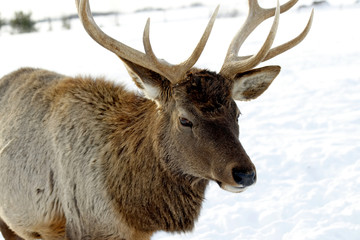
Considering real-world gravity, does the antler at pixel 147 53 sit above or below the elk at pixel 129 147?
above

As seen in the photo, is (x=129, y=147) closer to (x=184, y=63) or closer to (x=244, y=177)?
(x=184, y=63)

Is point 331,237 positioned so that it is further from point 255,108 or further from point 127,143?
point 255,108

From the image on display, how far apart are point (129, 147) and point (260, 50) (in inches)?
53.6

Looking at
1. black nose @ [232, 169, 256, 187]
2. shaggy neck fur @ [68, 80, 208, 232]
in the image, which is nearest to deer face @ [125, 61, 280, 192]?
black nose @ [232, 169, 256, 187]

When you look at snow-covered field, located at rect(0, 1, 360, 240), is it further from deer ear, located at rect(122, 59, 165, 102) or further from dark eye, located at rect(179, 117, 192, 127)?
deer ear, located at rect(122, 59, 165, 102)

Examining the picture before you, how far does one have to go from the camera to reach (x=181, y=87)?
3.65 meters

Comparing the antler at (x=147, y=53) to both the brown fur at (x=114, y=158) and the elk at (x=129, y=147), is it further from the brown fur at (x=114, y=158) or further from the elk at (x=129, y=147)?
the brown fur at (x=114, y=158)

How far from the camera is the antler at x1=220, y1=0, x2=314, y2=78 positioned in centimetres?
369

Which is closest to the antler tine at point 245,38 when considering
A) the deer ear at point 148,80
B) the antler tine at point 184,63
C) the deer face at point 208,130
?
the deer face at point 208,130

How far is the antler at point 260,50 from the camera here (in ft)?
12.1

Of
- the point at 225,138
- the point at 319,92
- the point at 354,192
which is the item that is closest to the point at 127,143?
the point at 225,138

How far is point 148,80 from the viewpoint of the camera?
150 inches

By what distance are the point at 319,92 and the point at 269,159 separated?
4.31 m

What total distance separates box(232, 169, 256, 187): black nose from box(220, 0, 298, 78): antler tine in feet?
3.20
